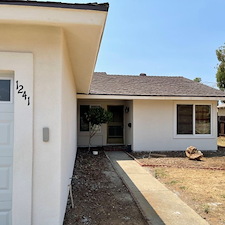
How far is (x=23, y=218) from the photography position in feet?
9.73

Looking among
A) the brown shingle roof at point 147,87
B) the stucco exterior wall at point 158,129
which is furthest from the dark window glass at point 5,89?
the stucco exterior wall at point 158,129

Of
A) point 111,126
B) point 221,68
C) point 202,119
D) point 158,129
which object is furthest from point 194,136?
point 221,68

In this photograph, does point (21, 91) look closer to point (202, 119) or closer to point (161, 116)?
point (161, 116)

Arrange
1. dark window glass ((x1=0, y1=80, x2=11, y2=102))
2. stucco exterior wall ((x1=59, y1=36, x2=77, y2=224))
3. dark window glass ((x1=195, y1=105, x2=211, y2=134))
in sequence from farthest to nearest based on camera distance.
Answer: dark window glass ((x1=195, y1=105, x2=211, y2=134))
stucco exterior wall ((x1=59, y1=36, x2=77, y2=224))
dark window glass ((x1=0, y1=80, x2=11, y2=102))

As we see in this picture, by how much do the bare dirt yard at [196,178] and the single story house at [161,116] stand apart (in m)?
0.91

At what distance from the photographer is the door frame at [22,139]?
2.97 m

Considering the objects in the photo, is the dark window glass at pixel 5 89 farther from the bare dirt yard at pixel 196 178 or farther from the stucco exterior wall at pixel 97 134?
the stucco exterior wall at pixel 97 134

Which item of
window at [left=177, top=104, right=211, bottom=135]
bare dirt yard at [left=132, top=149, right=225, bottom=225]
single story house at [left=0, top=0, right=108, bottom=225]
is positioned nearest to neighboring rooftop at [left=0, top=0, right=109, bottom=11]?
single story house at [left=0, top=0, right=108, bottom=225]

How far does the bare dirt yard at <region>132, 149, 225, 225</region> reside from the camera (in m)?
4.59

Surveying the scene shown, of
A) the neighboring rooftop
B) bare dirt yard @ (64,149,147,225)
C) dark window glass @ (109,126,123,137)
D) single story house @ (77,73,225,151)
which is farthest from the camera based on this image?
dark window glass @ (109,126,123,137)

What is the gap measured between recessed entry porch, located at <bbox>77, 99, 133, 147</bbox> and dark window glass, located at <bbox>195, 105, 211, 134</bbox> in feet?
11.8

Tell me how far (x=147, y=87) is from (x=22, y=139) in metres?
10.5

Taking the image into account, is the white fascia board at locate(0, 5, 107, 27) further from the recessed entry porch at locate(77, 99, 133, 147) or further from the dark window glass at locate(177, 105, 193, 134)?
the dark window glass at locate(177, 105, 193, 134)

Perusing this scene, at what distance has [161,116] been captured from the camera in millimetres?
11617
